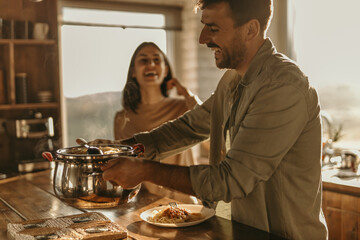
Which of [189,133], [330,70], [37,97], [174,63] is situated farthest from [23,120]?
[330,70]

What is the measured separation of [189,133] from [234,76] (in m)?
0.36

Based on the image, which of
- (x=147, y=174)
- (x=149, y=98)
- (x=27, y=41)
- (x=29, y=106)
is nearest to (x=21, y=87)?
(x=29, y=106)

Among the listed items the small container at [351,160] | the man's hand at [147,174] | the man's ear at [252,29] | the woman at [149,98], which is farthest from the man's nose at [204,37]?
the small container at [351,160]

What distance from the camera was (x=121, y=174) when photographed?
4.62 ft

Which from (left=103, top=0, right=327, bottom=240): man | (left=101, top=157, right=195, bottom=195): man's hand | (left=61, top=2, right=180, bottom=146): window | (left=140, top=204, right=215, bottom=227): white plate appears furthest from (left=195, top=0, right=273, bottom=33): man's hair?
(left=61, top=2, right=180, bottom=146): window

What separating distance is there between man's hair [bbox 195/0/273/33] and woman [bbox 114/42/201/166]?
149 centimetres

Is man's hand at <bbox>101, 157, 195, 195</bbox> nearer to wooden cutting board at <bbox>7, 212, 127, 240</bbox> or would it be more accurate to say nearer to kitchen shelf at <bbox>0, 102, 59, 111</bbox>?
wooden cutting board at <bbox>7, 212, 127, 240</bbox>

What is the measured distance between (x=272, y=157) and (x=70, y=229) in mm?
673

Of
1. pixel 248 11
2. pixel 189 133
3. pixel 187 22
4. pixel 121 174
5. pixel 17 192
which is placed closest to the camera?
pixel 121 174

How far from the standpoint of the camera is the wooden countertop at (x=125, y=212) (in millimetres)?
1514

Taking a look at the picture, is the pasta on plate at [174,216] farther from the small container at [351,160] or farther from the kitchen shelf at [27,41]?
the kitchen shelf at [27,41]

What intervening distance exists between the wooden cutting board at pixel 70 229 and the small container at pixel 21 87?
8.99 feet

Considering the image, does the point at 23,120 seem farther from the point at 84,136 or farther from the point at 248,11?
the point at 248,11

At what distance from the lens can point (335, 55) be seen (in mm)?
3904
